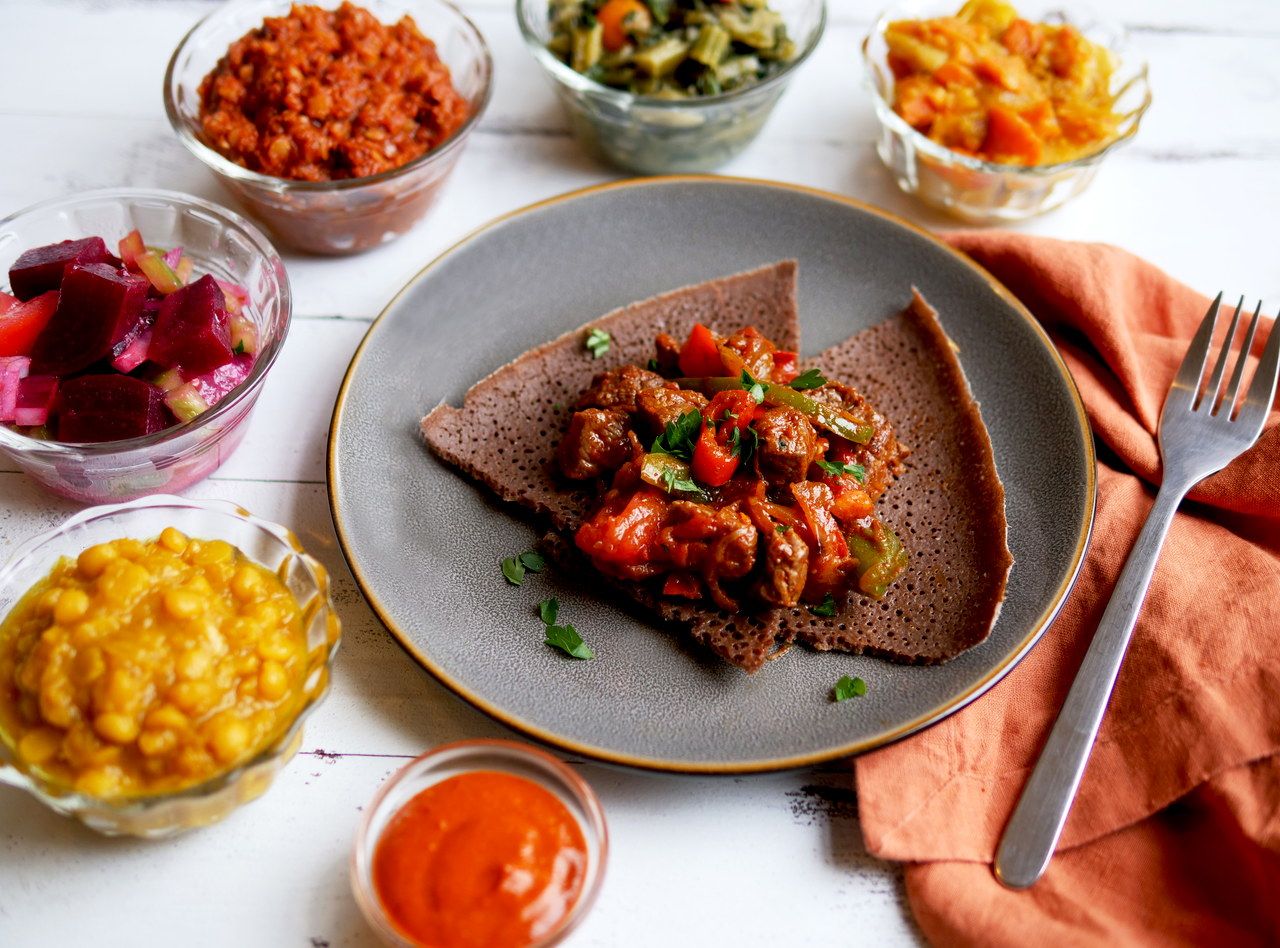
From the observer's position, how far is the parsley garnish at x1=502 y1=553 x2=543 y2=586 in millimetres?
3787

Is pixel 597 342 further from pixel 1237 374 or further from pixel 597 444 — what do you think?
A: pixel 1237 374

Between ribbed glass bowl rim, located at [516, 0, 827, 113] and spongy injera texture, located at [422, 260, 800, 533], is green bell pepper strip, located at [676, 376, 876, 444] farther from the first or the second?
ribbed glass bowl rim, located at [516, 0, 827, 113]

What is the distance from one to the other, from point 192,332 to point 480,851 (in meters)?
2.14

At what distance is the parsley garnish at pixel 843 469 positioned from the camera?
12.3ft

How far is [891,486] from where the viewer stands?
4.04 m

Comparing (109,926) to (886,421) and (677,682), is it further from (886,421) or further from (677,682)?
(886,421)

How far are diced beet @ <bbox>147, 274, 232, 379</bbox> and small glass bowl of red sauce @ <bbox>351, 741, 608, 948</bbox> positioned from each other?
5.68ft

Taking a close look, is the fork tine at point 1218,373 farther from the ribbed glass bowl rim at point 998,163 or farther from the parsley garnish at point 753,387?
the parsley garnish at point 753,387

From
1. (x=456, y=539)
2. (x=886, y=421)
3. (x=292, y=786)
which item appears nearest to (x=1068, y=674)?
(x=886, y=421)

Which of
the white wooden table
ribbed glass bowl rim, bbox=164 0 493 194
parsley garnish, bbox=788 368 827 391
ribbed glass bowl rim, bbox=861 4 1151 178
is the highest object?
ribbed glass bowl rim, bbox=861 4 1151 178

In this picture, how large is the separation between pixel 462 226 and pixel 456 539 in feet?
6.26

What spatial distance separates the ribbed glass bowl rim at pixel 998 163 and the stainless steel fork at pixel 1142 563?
93 centimetres

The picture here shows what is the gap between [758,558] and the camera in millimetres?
3609

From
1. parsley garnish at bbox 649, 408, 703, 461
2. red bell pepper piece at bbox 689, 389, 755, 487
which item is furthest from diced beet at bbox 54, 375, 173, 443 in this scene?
red bell pepper piece at bbox 689, 389, 755, 487
